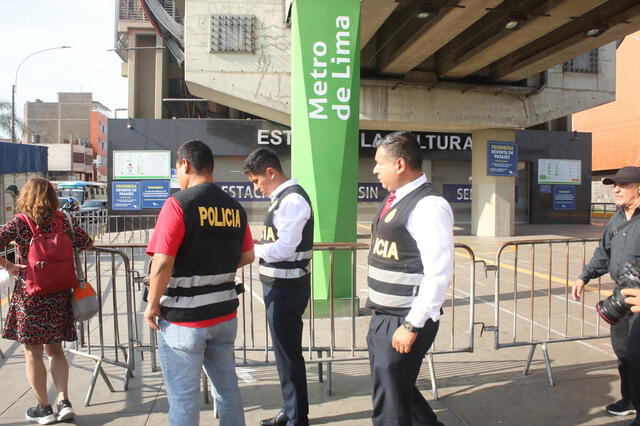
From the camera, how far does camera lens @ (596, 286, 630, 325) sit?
3455mm

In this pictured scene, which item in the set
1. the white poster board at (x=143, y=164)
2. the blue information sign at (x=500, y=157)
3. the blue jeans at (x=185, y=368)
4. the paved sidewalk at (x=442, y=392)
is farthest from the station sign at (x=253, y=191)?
the blue jeans at (x=185, y=368)

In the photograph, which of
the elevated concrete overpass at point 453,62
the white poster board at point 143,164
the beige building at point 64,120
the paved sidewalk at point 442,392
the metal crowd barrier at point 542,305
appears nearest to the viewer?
the paved sidewalk at point 442,392

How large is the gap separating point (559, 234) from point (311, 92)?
49.0ft

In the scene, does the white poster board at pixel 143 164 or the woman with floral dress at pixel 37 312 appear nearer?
the woman with floral dress at pixel 37 312

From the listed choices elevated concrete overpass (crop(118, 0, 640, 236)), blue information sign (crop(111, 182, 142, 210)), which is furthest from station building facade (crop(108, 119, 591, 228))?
elevated concrete overpass (crop(118, 0, 640, 236))

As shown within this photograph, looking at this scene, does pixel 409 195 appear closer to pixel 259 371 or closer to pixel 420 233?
pixel 420 233

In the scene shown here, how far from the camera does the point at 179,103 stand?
22922 mm

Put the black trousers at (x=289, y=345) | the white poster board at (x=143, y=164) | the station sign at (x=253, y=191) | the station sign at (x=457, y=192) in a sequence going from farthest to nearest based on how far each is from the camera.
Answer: the station sign at (x=457, y=192)
the station sign at (x=253, y=191)
the white poster board at (x=143, y=164)
the black trousers at (x=289, y=345)

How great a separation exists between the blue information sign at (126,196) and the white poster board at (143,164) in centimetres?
35

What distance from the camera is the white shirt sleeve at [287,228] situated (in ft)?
11.0

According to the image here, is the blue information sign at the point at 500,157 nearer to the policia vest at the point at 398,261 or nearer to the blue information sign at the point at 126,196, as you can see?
the blue information sign at the point at 126,196

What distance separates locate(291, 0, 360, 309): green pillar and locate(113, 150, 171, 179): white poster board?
1348cm

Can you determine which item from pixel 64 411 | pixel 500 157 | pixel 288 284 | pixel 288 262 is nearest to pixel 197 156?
pixel 288 262

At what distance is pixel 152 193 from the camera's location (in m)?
19.0
